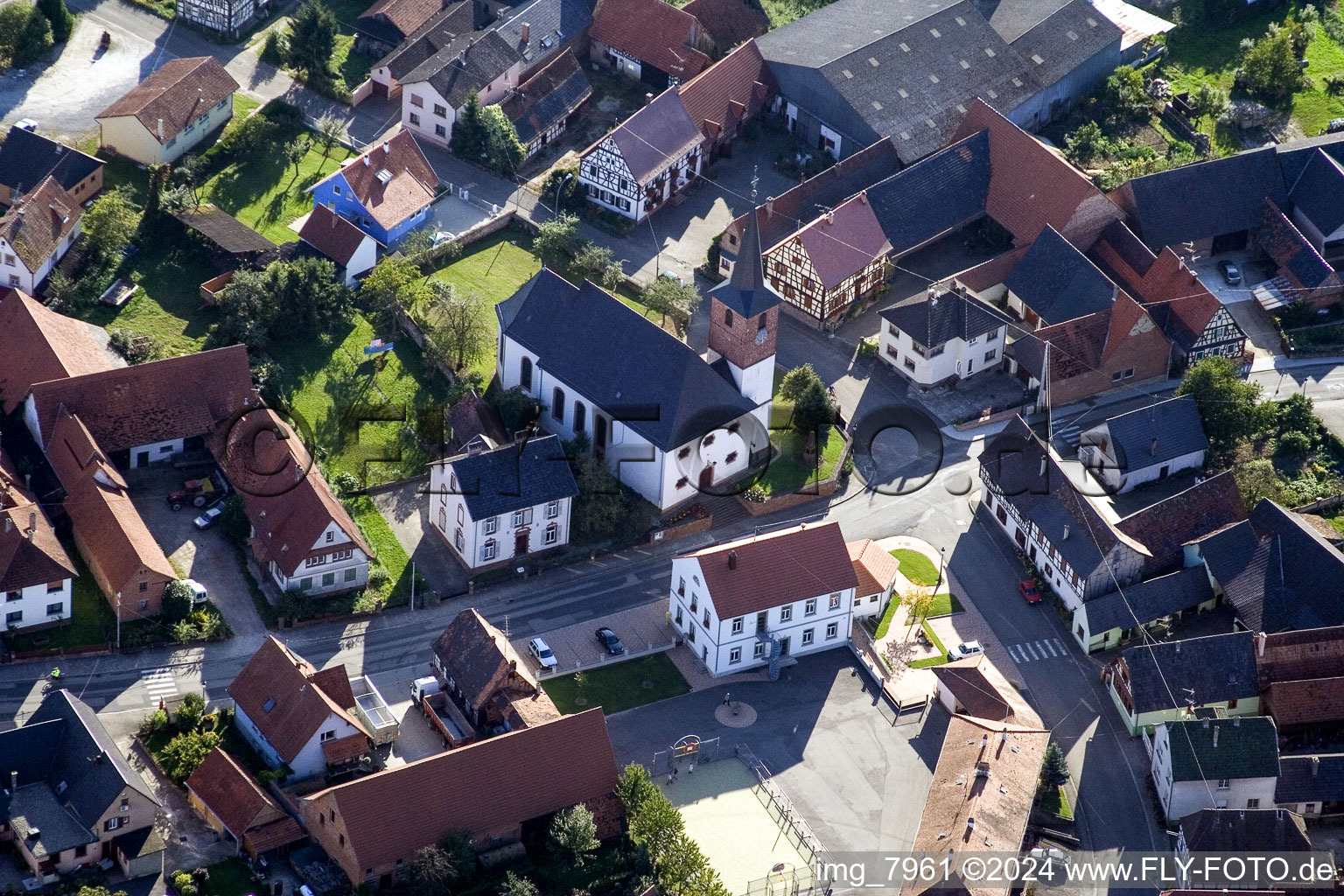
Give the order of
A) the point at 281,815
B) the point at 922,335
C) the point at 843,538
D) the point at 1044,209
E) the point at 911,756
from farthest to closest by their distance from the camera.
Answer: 1. the point at 1044,209
2. the point at 922,335
3. the point at 843,538
4. the point at 911,756
5. the point at 281,815

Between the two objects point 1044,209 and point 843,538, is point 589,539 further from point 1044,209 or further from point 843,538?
point 1044,209

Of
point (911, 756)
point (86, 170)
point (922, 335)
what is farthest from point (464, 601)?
point (86, 170)

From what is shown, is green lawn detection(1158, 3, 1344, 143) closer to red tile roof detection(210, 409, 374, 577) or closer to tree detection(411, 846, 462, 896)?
red tile roof detection(210, 409, 374, 577)

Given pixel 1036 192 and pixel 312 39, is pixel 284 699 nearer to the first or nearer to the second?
pixel 312 39

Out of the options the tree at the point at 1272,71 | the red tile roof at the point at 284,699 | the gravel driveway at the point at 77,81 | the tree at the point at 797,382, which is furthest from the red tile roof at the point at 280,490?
the tree at the point at 1272,71

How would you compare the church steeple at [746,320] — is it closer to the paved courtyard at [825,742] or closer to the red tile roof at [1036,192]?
the paved courtyard at [825,742]

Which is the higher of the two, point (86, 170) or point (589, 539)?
point (86, 170)

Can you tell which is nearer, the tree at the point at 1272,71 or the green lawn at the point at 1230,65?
the green lawn at the point at 1230,65
